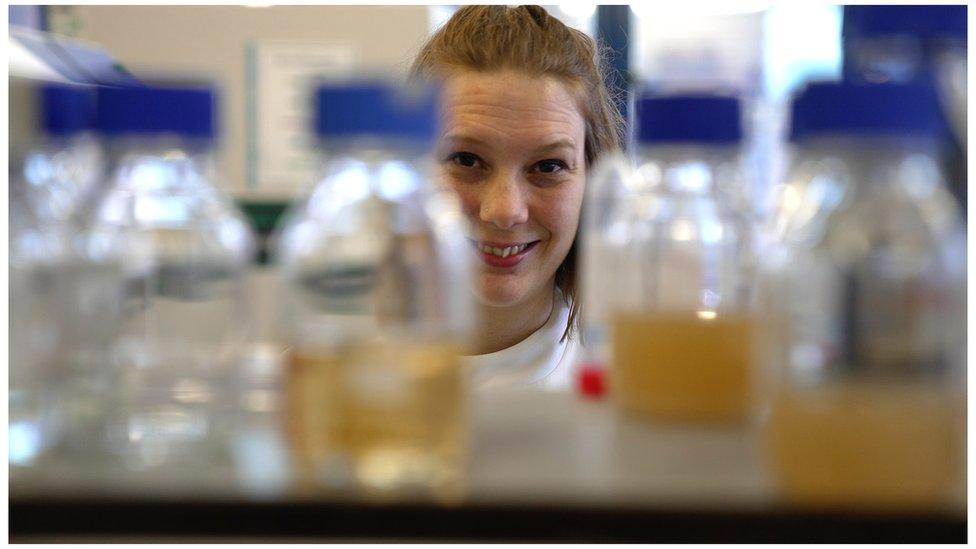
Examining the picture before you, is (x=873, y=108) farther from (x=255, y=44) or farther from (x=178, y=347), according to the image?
(x=255, y=44)

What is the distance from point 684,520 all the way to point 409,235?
0.79ft

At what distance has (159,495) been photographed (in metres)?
0.48

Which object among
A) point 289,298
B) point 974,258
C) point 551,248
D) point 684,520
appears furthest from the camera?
point 551,248

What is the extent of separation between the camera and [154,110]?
1.85 feet

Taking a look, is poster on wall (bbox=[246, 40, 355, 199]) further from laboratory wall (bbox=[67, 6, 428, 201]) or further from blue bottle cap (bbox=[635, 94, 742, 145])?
blue bottle cap (bbox=[635, 94, 742, 145])

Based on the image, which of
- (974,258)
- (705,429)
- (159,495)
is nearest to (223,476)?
(159,495)

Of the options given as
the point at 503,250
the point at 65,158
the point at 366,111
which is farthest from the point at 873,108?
the point at 503,250

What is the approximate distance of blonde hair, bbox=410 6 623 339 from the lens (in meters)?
1.71

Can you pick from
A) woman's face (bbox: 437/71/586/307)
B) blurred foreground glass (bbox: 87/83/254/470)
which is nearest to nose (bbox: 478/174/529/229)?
woman's face (bbox: 437/71/586/307)

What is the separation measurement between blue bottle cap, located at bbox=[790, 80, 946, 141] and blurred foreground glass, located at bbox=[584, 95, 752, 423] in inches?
3.2

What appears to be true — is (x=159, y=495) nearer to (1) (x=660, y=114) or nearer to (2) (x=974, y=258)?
(1) (x=660, y=114)

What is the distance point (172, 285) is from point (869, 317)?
443mm

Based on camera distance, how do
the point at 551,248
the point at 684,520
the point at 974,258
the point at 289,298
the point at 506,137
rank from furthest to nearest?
the point at 551,248 < the point at 506,137 < the point at 974,258 < the point at 289,298 < the point at 684,520

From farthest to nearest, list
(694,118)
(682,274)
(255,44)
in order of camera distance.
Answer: (255,44)
(682,274)
(694,118)
